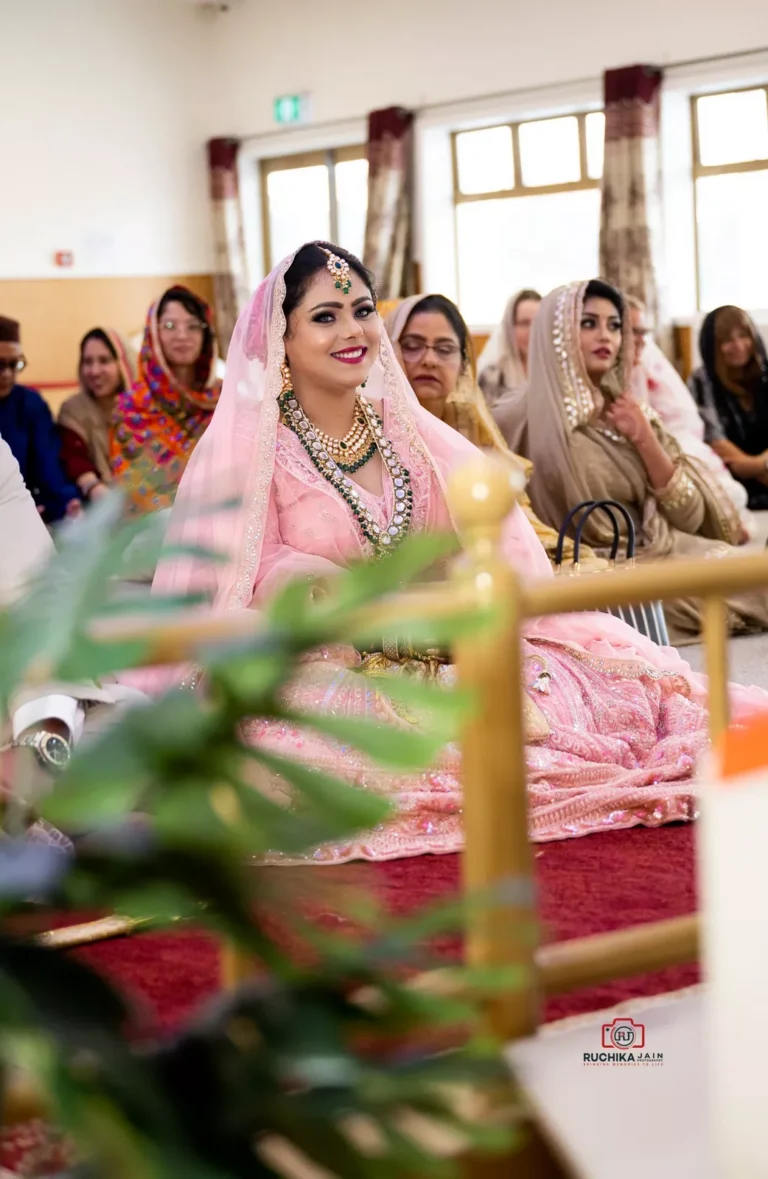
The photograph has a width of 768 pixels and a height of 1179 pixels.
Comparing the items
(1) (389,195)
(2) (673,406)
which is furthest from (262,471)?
(1) (389,195)

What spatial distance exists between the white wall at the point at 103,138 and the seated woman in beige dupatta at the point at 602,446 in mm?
6073

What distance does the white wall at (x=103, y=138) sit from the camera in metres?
9.90

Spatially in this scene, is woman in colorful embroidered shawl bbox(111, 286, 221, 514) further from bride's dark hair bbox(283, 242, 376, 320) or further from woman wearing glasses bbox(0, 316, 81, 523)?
bride's dark hair bbox(283, 242, 376, 320)

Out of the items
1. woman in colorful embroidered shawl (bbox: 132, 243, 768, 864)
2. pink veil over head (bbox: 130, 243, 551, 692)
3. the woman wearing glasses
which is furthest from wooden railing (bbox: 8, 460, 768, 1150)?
the woman wearing glasses

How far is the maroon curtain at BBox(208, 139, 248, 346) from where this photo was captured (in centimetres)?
1098

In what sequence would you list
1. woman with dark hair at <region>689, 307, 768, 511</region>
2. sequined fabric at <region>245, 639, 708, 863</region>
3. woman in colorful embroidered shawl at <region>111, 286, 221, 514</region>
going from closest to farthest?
sequined fabric at <region>245, 639, 708, 863</region>, woman in colorful embroidered shawl at <region>111, 286, 221, 514</region>, woman with dark hair at <region>689, 307, 768, 511</region>

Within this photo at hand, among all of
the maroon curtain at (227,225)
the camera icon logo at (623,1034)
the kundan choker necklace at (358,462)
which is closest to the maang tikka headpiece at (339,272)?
the kundan choker necklace at (358,462)

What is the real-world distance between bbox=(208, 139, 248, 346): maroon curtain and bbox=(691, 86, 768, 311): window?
139 inches

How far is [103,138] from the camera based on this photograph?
10375 millimetres

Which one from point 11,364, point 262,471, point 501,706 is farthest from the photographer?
point 11,364

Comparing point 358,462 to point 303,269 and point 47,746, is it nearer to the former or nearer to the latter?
point 303,269

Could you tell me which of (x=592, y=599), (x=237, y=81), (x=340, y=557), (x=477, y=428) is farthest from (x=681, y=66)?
(x=592, y=599)

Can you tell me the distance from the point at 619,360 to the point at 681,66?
14.9 ft

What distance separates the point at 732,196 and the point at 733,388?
2.60 meters
